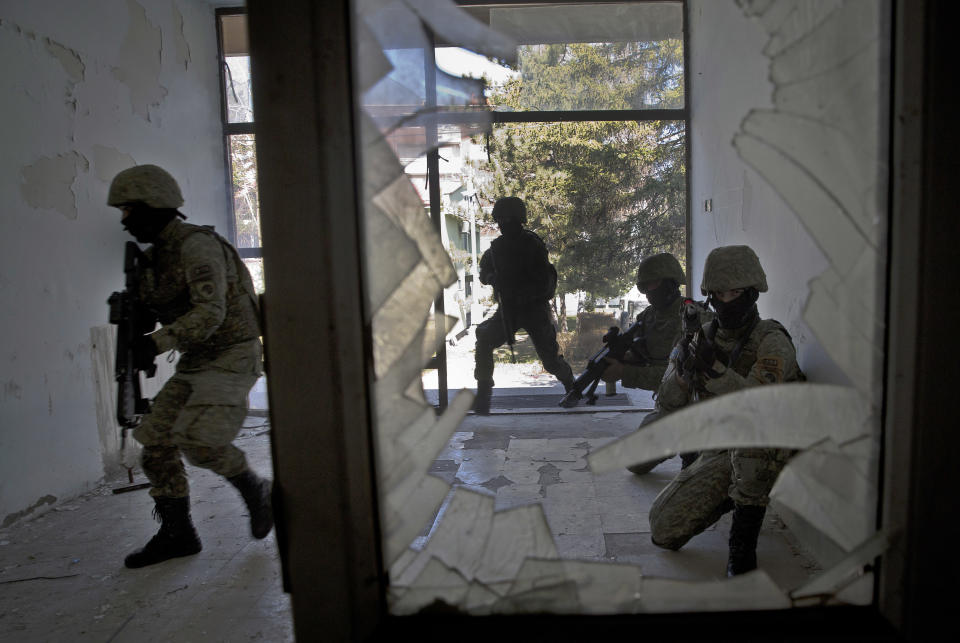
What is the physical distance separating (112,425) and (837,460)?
3677 millimetres

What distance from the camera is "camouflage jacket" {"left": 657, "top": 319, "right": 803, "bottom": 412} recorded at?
198cm

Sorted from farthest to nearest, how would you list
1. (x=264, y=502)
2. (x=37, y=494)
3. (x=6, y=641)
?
(x=37, y=494), (x=264, y=502), (x=6, y=641)

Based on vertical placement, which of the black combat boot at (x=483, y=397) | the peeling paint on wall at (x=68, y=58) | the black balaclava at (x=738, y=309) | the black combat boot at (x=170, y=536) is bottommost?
the black combat boot at (x=483, y=397)

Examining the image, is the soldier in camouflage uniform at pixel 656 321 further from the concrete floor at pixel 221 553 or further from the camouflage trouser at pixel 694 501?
the camouflage trouser at pixel 694 501

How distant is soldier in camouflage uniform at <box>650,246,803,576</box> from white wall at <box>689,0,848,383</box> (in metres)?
0.14

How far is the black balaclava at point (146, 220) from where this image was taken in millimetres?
2404

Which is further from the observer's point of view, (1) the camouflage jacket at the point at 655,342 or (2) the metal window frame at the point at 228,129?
(2) the metal window frame at the point at 228,129

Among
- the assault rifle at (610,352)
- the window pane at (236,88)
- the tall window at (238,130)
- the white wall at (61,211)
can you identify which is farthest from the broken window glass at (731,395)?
the window pane at (236,88)

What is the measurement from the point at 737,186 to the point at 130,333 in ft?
9.64

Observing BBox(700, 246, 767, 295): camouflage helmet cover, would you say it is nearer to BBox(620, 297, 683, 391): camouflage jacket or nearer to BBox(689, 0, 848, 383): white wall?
BBox(689, 0, 848, 383): white wall

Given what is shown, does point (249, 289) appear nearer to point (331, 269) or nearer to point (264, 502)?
point (264, 502)

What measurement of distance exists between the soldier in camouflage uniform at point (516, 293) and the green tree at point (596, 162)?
1.27 feet

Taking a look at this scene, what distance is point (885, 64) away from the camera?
702 millimetres

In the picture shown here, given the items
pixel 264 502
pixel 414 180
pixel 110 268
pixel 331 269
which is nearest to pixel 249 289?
pixel 264 502
